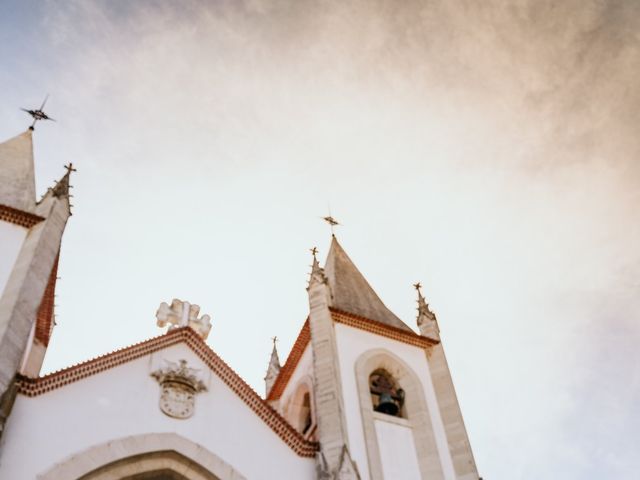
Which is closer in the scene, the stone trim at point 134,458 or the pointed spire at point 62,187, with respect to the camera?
the stone trim at point 134,458

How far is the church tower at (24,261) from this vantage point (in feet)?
34.6

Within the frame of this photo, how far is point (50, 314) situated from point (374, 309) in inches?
333

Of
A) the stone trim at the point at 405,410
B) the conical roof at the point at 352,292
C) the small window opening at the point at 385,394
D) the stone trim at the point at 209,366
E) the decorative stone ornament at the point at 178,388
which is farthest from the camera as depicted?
the conical roof at the point at 352,292

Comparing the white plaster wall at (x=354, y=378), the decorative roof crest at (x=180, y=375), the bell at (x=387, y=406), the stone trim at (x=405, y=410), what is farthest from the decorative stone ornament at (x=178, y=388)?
the bell at (x=387, y=406)

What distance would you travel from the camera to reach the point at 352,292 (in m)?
17.9

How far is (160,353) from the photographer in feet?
39.9

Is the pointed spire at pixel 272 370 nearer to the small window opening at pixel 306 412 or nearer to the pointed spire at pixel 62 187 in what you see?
the small window opening at pixel 306 412

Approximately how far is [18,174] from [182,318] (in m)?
6.02

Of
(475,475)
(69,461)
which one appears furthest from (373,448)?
(69,461)

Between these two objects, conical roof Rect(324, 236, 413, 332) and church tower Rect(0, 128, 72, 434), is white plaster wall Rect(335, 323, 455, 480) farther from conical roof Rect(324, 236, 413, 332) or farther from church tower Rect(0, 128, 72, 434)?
church tower Rect(0, 128, 72, 434)

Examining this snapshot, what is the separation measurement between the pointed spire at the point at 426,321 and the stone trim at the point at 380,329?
0.40m

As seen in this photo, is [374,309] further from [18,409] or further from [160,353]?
[18,409]

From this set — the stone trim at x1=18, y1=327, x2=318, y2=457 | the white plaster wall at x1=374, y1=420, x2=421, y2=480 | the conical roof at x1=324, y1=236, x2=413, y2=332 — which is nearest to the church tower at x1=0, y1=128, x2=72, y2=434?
the stone trim at x1=18, y1=327, x2=318, y2=457

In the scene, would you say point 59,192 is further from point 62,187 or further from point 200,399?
point 200,399
